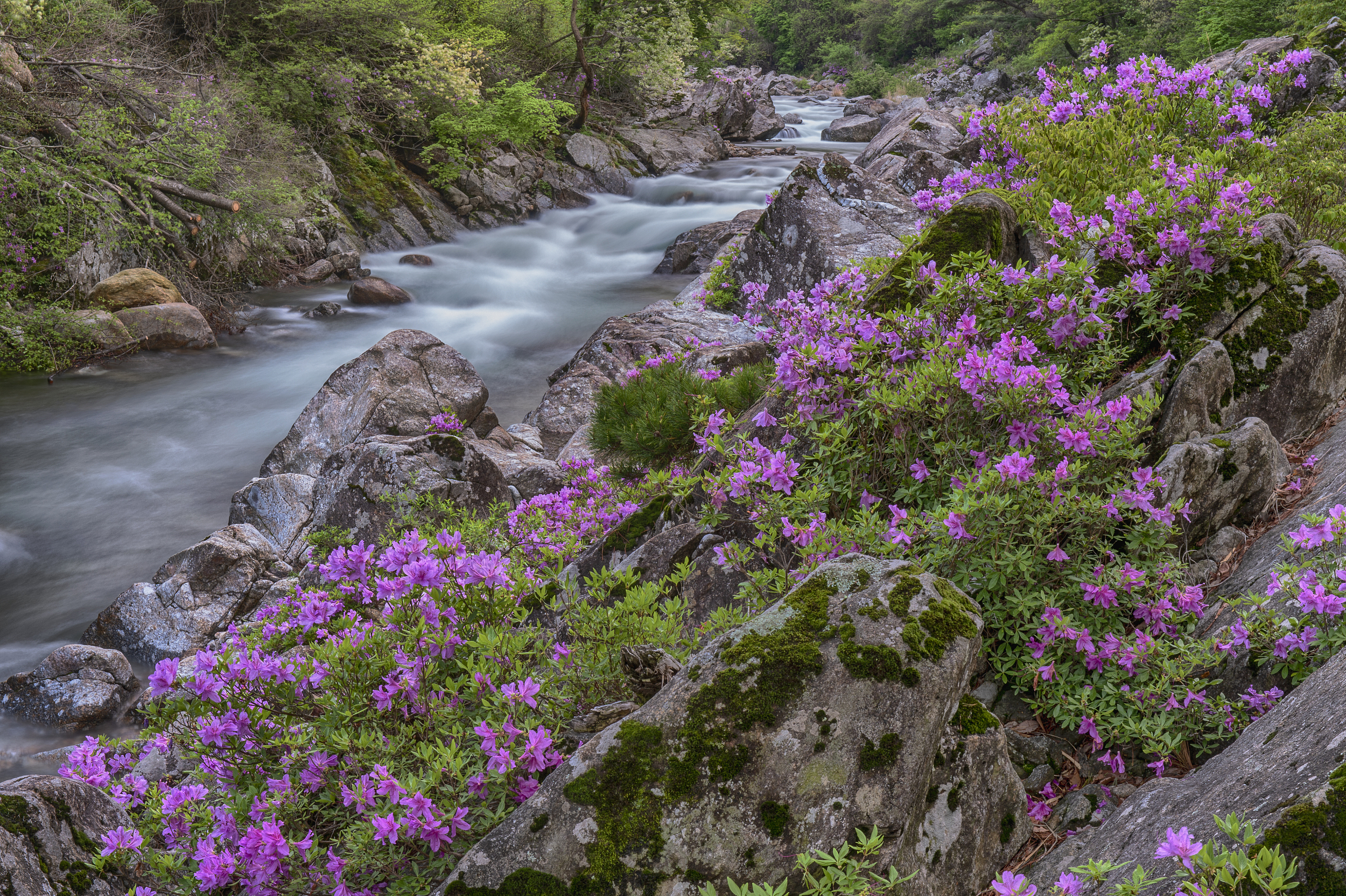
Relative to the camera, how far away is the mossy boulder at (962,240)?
15.9 feet

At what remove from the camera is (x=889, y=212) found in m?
10.6

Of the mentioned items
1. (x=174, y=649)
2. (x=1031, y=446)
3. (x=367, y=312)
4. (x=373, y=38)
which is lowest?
(x=174, y=649)

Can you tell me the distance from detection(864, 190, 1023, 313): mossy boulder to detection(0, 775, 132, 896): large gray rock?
4747mm

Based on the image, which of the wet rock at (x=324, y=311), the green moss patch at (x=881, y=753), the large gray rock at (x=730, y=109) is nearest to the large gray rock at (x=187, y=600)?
the green moss patch at (x=881, y=753)

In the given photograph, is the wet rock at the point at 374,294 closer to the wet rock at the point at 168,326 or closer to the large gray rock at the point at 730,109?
the wet rock at the point at 168,326

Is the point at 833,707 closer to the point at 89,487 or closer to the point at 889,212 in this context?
the point at 889,212

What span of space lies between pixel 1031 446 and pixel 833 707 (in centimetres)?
156

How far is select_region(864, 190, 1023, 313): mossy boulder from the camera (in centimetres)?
484

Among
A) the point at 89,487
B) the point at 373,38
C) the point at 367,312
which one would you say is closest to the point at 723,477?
the point at 89,487

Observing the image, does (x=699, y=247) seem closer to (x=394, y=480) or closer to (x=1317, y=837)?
(x=394, y=480)

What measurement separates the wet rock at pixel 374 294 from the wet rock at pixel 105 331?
170 inches

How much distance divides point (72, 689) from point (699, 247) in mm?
15315

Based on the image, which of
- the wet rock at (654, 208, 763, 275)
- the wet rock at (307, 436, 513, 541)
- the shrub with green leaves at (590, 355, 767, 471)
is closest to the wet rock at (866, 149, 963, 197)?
the shrub with green leaves at (590, 355, 767, 471)

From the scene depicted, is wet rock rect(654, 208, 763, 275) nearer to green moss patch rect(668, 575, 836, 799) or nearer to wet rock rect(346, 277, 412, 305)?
wet rock rect(346, 277, 412, 305)
